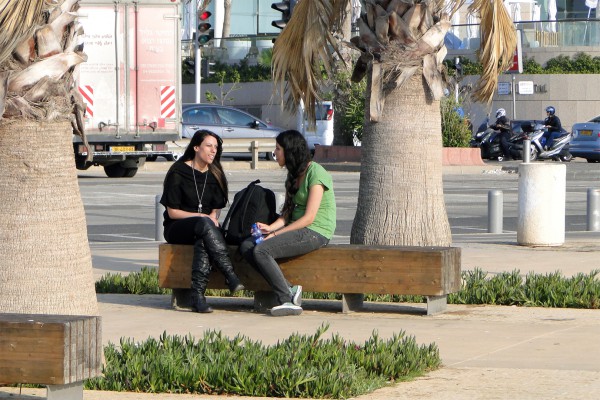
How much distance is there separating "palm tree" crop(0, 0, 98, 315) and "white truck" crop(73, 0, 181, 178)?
18.4 meters

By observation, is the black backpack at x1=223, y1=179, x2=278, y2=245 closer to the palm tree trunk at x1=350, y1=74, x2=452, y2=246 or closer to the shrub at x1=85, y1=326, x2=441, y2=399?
the palm tree trunk at x1=350, y1=74, x2=452, y2=246

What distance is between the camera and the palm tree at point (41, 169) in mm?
6852

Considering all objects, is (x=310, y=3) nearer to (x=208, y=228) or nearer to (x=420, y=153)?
(x=420, y=153)

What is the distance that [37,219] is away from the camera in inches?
275

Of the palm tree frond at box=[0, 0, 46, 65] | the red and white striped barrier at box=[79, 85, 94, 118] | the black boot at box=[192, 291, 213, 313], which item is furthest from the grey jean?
the red and white striped barrier at box=[79, 85, 94, 118]

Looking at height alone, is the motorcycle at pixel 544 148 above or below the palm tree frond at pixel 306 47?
below

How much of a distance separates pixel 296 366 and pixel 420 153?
161 inches

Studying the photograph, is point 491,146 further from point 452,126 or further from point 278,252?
point 278,252

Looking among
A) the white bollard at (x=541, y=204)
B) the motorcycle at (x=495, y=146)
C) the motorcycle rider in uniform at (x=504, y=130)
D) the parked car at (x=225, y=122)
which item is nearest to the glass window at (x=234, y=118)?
the parked car at (x=225, y=122)

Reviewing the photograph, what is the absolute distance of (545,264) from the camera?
12875 mm

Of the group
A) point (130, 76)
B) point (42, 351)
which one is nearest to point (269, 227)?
point (42, 351)

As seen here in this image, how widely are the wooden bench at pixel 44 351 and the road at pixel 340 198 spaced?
9.90 m

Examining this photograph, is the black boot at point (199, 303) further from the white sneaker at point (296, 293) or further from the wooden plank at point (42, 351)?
the wooden plank at point (42, 351)

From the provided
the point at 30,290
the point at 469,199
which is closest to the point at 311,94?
the point at 30,290
